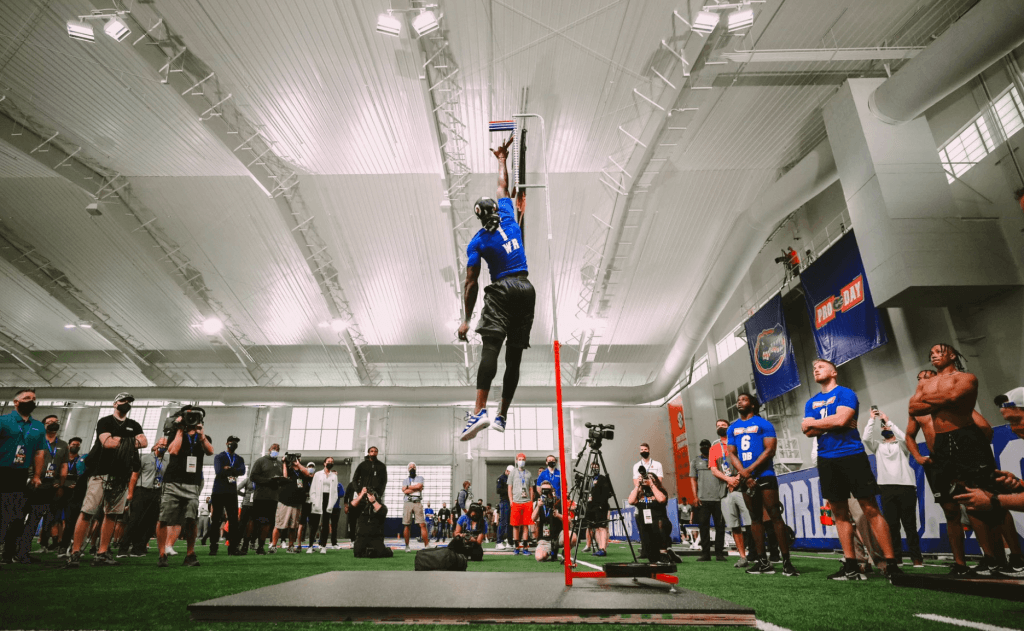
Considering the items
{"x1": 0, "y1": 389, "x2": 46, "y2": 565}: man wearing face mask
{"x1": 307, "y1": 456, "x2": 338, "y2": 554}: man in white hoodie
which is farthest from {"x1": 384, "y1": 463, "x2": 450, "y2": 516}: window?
{"x1": 0, "y1": 389, "x2": 46, "y2": 565}: man wearing face mask

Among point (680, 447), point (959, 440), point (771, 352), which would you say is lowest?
point (959, 440)

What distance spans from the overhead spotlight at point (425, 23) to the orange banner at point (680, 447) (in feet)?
49.1

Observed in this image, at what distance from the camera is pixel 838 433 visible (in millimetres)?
4090

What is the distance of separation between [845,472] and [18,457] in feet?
22.4

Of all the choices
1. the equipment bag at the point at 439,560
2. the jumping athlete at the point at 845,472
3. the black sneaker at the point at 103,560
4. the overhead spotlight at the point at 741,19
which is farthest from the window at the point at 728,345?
the black sneaker at the point at 103,560

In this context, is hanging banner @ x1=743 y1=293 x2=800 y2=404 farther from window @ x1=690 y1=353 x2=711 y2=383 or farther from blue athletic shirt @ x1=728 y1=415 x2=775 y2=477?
blue athletic shirt @ x1=728 y1=415 x2=775 y2=477

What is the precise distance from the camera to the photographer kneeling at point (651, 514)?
4.79m

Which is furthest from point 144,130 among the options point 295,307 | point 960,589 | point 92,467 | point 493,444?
point 493,444

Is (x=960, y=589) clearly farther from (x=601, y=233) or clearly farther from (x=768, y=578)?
(x=601, y=233)

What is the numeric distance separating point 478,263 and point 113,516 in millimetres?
4603

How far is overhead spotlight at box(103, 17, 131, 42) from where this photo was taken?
27.8 feet

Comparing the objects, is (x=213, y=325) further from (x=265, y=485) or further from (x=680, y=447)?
(x=680, y=447)

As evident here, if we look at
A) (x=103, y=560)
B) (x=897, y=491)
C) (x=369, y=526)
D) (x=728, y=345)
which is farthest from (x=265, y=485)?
(x=728, y=345)

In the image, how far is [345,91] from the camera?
1027 cm
